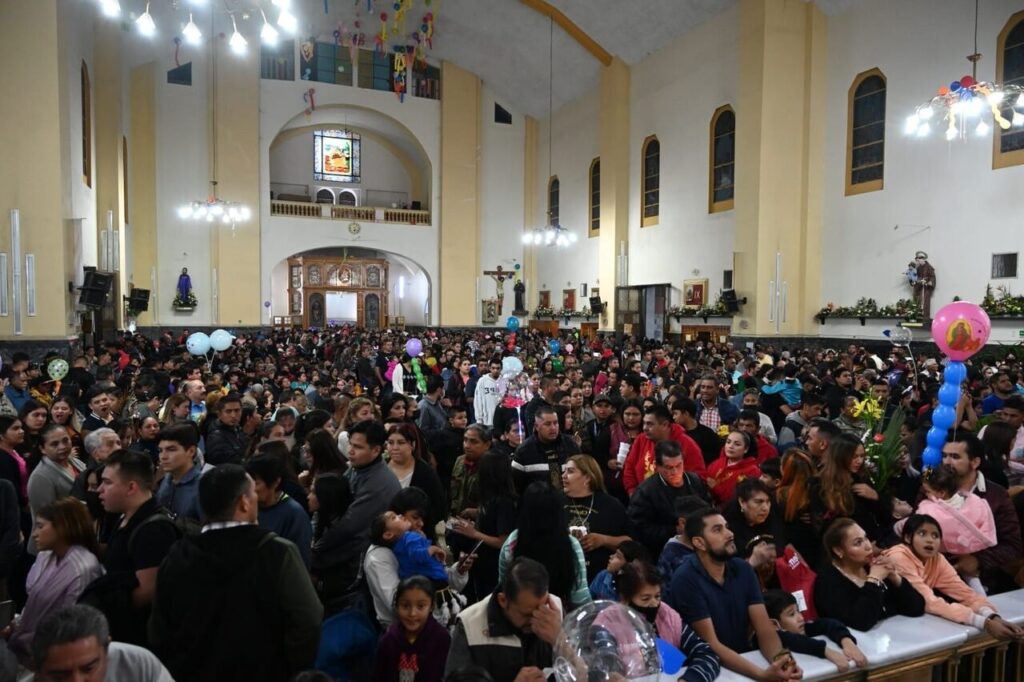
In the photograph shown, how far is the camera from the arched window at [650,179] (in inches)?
806

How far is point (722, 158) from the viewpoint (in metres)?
17.9

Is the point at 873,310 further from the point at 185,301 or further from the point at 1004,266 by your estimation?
the point at 185,301

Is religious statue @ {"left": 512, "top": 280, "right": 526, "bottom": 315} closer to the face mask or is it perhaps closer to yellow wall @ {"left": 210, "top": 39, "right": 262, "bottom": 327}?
yellow wall @ {"left": 210, "top": 39, "right": 262, "bottom": 327}

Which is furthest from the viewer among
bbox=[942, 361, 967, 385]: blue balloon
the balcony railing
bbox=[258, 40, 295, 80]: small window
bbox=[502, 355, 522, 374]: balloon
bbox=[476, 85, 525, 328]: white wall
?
bbox=[476, 85, 525, 328]: white wall

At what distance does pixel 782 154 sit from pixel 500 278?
500 inches

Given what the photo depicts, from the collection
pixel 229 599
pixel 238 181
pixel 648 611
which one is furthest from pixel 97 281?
pixel 648 611

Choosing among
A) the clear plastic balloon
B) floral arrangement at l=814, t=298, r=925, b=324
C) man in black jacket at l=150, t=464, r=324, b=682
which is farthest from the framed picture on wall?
man in black jacket at l=150, t=464, r=324, b=682

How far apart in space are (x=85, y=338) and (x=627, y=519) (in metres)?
13.8

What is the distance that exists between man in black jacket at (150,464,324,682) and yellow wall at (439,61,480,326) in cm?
2343

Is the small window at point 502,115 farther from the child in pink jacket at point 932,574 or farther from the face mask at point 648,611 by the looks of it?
the face mask at point 648,611

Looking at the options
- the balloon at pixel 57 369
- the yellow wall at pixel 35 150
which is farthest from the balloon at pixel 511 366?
the yellow wall at pixel 35 150

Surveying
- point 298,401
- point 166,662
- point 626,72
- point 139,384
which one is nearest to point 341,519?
point 166,662

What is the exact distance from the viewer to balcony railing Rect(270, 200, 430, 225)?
78.7 ft

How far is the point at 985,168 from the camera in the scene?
12.6m
